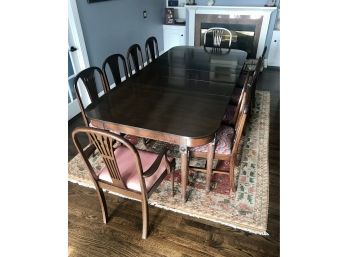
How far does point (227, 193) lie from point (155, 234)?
643 mm

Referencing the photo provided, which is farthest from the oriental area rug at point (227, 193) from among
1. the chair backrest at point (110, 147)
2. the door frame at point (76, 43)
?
the door frame at point (76, 43)

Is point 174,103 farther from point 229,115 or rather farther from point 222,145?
point 229,115

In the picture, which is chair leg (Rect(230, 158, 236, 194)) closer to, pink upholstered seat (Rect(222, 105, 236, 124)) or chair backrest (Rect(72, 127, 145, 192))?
pink upholstered seat (Rect(222, 105, 236, 124))

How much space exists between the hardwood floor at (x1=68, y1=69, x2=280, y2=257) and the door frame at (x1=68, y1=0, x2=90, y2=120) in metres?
1.38

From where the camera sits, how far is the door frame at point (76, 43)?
2428 mm

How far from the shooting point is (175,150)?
2.25 metres

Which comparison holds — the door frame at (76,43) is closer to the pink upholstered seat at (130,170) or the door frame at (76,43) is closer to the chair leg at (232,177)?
the pink upholstered seat at (130,170)
